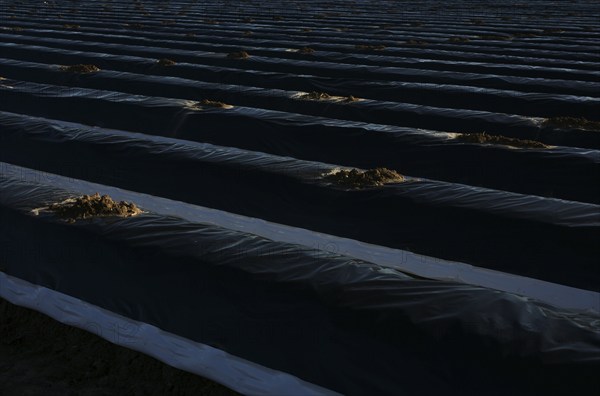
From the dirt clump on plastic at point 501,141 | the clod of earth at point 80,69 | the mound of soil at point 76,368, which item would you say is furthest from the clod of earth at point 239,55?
the mound of soil at point 76,368

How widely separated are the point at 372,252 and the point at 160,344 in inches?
46.9

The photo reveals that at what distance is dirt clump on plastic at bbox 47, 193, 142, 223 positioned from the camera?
3.85m

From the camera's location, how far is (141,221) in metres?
3.77

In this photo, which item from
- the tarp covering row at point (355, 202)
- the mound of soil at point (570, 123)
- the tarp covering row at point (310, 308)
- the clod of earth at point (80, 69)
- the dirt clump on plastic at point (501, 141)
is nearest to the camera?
the tarp covering row at point (310, 308)

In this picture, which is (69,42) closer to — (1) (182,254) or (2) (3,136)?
(2) (3,136)

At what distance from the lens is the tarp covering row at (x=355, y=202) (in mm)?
3562

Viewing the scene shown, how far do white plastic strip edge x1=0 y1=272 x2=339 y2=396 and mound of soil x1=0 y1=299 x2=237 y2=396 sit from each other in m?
0.05

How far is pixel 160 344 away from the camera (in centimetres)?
318

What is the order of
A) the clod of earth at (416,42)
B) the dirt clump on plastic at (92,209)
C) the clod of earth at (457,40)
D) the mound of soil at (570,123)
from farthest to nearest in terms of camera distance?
the clod of earth at (457,40)
the clod of earth at (416,42)
the mound of soil at (570,123)
the dirt clump on plastic at (92,209)

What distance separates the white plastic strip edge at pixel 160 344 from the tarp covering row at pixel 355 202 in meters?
1.18

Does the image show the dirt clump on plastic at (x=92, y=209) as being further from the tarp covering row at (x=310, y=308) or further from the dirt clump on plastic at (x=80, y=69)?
the dirt clump on plastic at (x=80, y=69)

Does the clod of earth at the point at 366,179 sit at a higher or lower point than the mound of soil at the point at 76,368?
higher

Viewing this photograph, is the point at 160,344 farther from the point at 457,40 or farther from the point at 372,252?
the point at 457,40

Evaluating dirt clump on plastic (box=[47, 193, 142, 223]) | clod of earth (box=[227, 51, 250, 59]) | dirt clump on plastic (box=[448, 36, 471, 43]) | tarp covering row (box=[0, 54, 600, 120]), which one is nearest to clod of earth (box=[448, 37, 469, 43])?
dirt clump on plastic (box=[448, 36, 471, 43])
